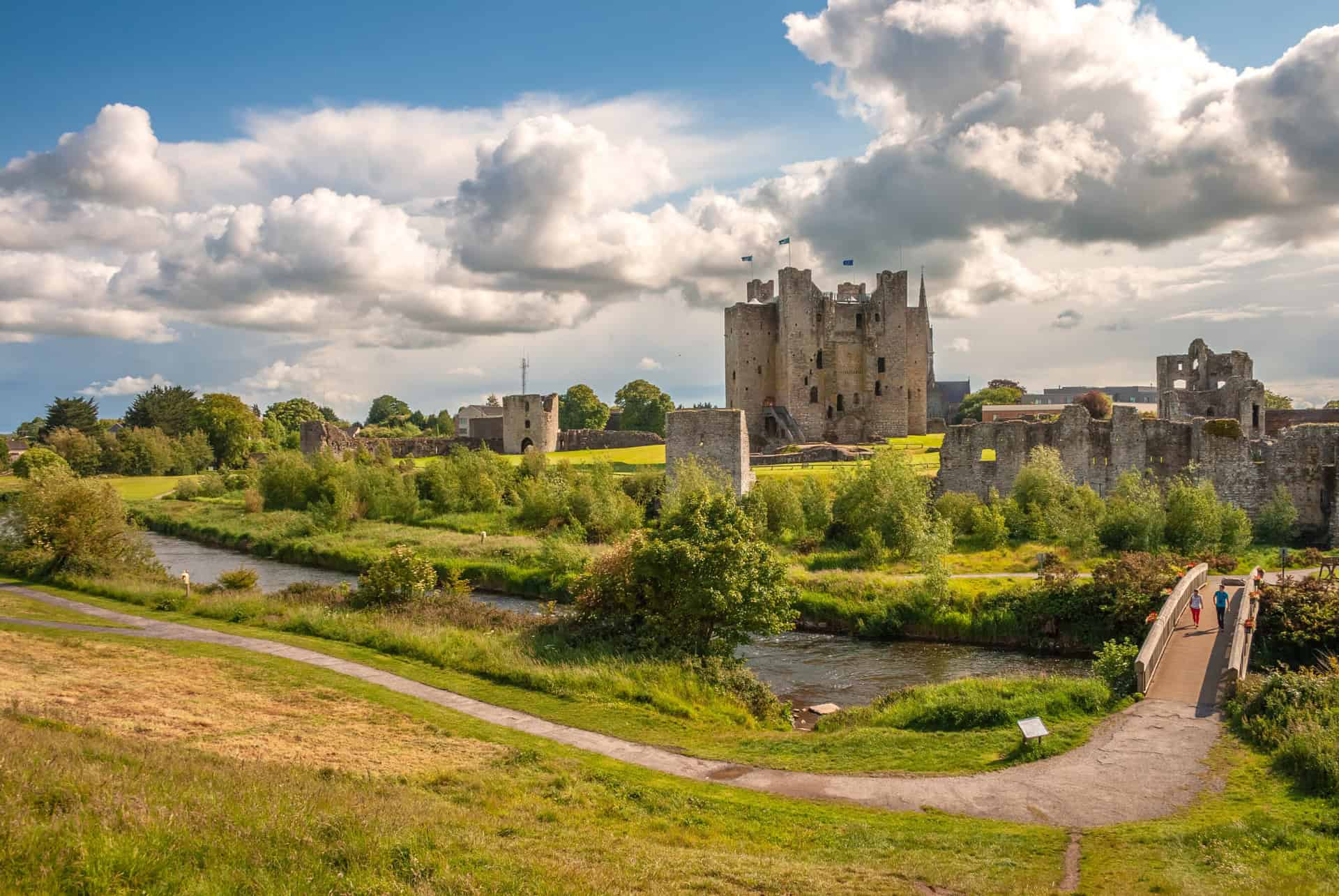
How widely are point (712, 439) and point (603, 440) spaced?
1415 inches

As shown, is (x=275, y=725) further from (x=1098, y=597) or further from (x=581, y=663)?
(x=1098, y=597)

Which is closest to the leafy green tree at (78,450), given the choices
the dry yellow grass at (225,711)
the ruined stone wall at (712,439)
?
the ruined stone wall at (712,439)

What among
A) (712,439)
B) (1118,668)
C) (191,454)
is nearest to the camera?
(1118,668)

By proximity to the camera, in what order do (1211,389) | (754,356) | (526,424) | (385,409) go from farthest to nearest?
1. (385,409)
2. (526,424)
3. (754,356)
4. (1211,389)

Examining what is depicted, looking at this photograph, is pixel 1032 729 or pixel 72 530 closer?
pixel 1032 729

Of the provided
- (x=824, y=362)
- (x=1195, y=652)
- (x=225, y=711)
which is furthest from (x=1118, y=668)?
(x=824, y=362)

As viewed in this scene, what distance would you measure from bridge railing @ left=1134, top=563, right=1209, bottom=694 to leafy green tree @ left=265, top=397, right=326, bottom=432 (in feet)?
294

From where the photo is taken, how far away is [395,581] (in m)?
25.0

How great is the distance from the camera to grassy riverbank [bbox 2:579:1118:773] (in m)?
13.7

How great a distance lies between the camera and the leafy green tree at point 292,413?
321 feet

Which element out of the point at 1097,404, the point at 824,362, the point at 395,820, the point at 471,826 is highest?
the point at 824,362

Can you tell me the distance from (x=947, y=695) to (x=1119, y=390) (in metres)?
139

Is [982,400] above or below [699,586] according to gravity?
above

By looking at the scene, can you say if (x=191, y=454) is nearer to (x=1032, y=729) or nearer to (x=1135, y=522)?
(x=1135, y=522)
